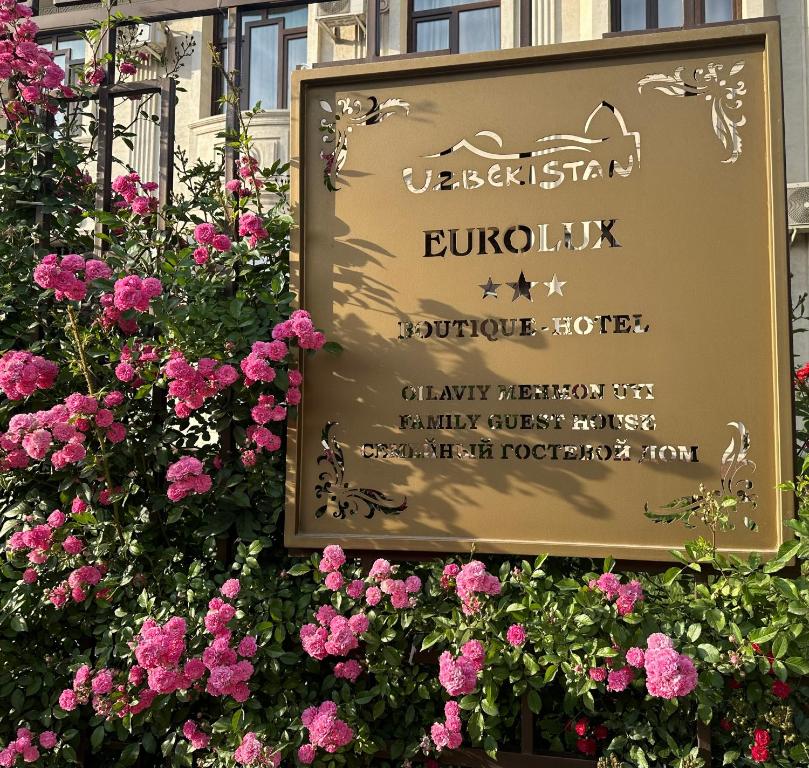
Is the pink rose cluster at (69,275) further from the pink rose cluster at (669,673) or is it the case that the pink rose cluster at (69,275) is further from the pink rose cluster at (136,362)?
the pink rose cluster at (669,673)

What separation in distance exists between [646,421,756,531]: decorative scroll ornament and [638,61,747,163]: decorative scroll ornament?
73cm

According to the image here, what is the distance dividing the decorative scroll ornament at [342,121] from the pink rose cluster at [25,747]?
67.6 inches

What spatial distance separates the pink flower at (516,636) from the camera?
6.21 feet

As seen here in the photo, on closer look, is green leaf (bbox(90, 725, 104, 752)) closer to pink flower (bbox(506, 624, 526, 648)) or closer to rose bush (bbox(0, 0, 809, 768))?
rose bush (bbox(0, 0, 809, 768))

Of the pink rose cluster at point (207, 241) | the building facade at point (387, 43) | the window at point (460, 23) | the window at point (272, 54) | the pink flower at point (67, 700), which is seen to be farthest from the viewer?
the window at point (272, 54)

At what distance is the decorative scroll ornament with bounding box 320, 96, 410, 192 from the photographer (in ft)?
7.48

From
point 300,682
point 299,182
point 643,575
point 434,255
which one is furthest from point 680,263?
point 300,682

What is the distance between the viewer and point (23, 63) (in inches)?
103

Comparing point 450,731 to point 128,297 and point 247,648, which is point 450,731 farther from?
point 128,297

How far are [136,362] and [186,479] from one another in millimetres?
381

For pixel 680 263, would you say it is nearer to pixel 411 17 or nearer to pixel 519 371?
pixel 519 371

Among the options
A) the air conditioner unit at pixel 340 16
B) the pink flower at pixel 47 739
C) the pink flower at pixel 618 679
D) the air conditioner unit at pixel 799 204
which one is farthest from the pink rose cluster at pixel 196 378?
the air conditioner unit at pixel 340 16

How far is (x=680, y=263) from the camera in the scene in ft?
Answer: 6.65

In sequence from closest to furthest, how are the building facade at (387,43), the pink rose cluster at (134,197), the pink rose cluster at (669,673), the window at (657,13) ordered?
the pink rose cluster at (669,673)
the pink rose cluster at (134,197)
the window at (657,13)
the building facade at (387,43)
